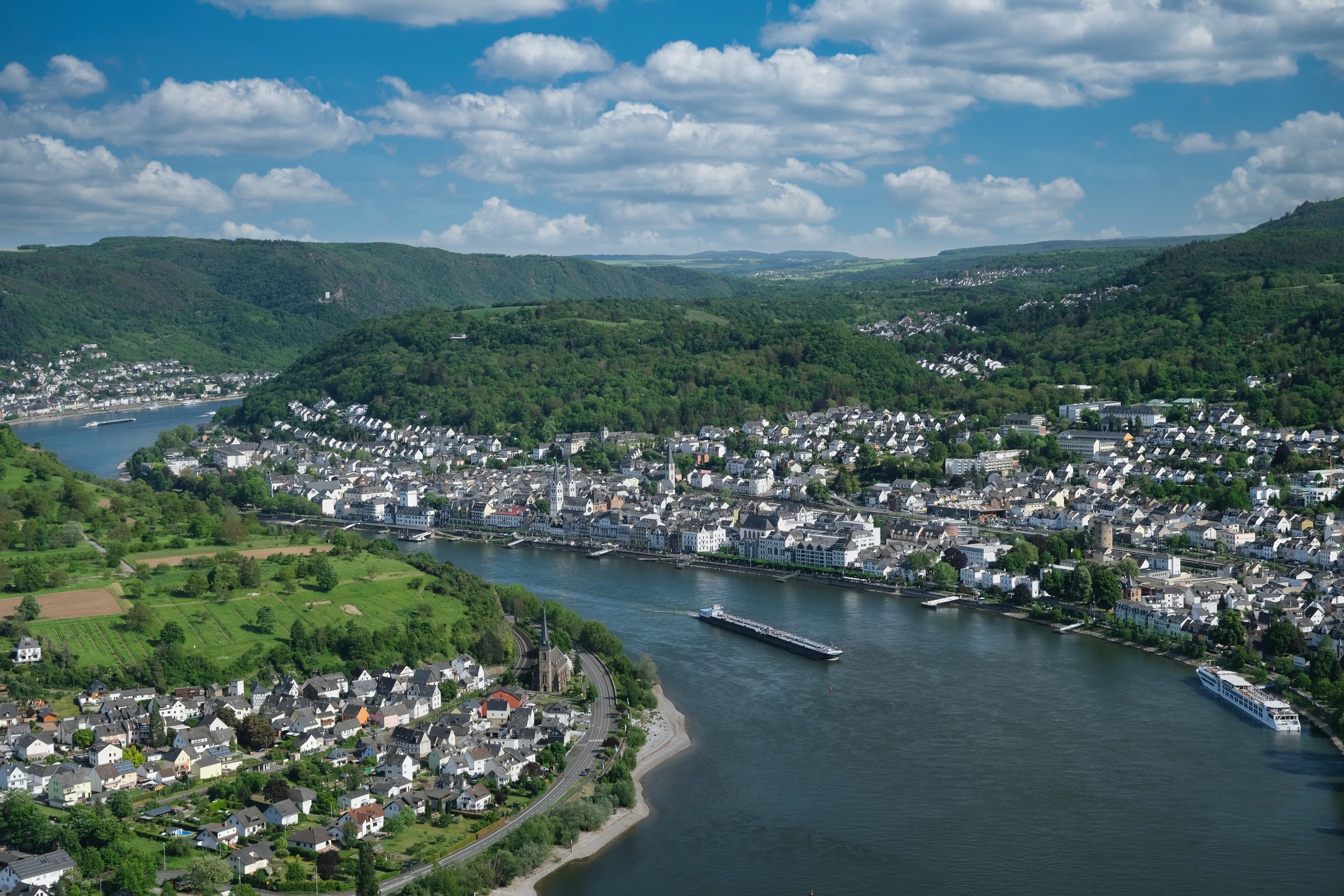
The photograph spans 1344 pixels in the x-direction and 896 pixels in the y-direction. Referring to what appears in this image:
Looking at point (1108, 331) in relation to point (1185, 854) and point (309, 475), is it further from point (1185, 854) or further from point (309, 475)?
point (1185, 854)

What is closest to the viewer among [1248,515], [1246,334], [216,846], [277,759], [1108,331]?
[216,846]

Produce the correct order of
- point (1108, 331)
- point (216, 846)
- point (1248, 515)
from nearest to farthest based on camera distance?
point (216, 846) < point (1248, 515) < point (1108, 331)

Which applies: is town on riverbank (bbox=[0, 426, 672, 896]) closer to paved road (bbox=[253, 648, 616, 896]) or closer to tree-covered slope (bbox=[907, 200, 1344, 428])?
paved road (bbox=[253, 648, 616, 896])

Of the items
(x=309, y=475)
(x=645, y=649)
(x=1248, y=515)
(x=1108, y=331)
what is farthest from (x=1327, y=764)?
(x=1108, y=331)

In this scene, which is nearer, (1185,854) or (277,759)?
(1185,854)

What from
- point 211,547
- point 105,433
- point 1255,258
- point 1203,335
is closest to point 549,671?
point 211,547

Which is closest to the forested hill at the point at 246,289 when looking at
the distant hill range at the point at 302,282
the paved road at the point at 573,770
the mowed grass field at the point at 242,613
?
the distant hill range at the point at 302,282

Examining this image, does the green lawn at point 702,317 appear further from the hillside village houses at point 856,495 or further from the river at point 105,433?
the river at point 105,433

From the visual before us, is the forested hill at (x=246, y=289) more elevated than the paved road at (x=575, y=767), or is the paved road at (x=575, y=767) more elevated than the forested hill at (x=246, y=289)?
the forested hill at (x=246, y=289)
